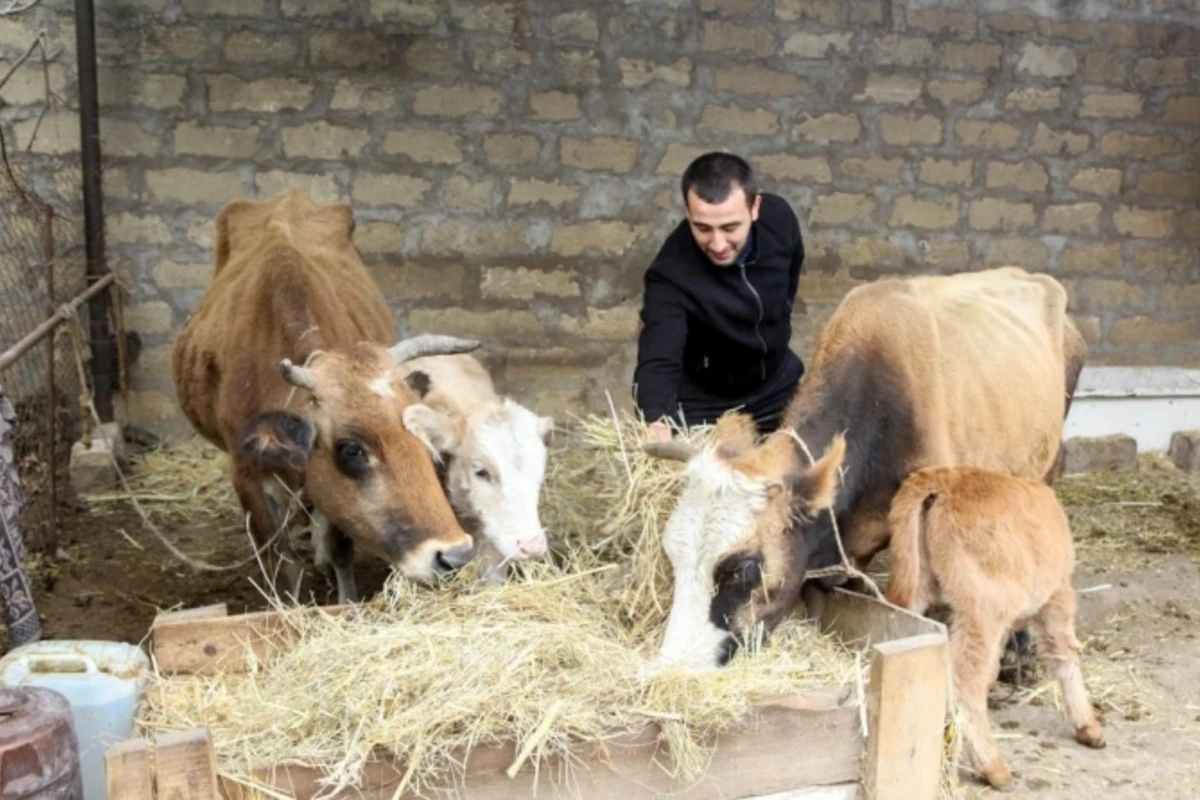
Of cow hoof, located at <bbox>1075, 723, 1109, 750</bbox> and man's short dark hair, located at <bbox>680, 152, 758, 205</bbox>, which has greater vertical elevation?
man's short dark hair, located at <bbox>680, 152, 758, 205</bbox>

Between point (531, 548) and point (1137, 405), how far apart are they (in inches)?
227

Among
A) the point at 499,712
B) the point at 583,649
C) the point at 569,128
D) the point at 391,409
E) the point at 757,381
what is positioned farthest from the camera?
the point at 569,128

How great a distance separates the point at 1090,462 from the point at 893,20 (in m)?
3.14

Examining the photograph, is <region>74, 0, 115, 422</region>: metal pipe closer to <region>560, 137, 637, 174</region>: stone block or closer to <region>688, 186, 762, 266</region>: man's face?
<region>560, 137, 637, 174</region>: stone block

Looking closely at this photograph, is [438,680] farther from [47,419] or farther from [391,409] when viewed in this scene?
[47,419]

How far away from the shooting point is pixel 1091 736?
405 cm

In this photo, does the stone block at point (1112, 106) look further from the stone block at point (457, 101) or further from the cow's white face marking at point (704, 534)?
the cow's white face marking at point (704, 534)

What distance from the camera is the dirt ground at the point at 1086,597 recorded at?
3.98 metres

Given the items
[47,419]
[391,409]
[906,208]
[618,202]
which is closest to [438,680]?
[391,409]

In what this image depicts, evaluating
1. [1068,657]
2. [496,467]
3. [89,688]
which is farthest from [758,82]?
[89,688]

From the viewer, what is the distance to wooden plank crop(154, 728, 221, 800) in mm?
2445

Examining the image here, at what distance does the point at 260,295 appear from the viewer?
484 cm

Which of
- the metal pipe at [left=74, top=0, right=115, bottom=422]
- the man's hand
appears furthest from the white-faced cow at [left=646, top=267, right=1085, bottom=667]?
the metal pipe at [left=74, top=0, right=115, bottom=422]

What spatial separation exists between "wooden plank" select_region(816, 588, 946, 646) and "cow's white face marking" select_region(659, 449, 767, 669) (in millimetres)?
403
